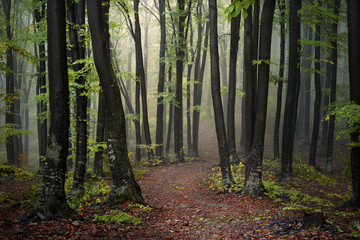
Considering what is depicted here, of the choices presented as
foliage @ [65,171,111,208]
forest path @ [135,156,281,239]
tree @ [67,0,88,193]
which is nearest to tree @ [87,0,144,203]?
foliage @ [65,171,111,208]

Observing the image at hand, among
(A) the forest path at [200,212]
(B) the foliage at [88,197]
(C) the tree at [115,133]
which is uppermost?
(C) the tree at [115,133]

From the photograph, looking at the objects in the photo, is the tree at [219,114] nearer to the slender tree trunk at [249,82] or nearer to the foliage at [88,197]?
the slender tree trunk at [249,82]

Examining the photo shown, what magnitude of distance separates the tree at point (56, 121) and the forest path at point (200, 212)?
6.87ft

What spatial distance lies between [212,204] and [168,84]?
35.7 ft

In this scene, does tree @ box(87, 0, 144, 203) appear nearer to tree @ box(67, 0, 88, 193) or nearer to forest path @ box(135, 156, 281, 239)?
forest path @ box(135, 156, 281, 239)

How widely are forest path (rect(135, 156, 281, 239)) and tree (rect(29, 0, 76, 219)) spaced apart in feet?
6.87

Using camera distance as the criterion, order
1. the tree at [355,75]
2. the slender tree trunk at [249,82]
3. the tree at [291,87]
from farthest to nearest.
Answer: the tree at [291,87], the slender tree trunk at [249,82], the tree at [355,75]

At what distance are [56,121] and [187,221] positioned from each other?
4.14 meters

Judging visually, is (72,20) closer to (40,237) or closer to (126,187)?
(126,187)

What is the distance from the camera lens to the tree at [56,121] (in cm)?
544

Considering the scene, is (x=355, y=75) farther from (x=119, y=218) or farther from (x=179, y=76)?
(x=179, y=76)

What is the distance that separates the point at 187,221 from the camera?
6.68m

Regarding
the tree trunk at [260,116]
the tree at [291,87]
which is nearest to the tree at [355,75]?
the tree trunk at [260,116]

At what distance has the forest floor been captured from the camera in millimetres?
4809
